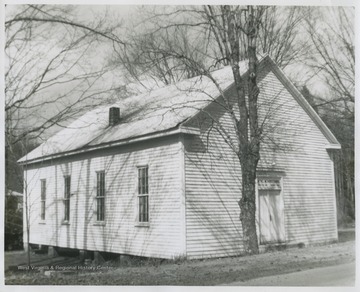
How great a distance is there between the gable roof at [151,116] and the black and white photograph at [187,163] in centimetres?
8

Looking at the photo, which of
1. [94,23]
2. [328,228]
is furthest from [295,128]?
[94,23]

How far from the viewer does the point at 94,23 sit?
1195 cm

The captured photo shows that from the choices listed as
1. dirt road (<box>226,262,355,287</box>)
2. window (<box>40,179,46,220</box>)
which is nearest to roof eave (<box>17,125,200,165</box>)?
window (<box>40,179,46,220</box>)

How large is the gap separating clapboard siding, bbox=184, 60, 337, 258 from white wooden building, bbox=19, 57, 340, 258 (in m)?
0.04

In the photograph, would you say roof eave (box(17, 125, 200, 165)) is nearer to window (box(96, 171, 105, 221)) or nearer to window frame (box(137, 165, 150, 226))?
window frame (box(137, 165, 150, 226))

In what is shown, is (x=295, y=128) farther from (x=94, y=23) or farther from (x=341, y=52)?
(x=94, y=23)

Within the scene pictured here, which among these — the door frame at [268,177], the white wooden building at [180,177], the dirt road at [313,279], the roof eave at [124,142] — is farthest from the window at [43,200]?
the dirt road at [313,279]

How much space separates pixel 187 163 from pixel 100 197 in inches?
178

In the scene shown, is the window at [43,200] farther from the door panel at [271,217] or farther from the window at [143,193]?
the door panel at [271,217]

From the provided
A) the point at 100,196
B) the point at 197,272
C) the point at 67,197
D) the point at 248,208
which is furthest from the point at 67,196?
the point at 197,272

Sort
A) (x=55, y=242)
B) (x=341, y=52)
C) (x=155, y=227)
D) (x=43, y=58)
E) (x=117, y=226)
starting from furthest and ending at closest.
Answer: (x=55, y=242) → (x=117, y=226) → (x=155, y=227) → (x=341, y=52) → (x=43, y=58)

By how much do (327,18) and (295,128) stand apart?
5607mm

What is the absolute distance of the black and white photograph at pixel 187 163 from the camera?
1156cm

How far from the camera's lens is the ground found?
10852 mm
